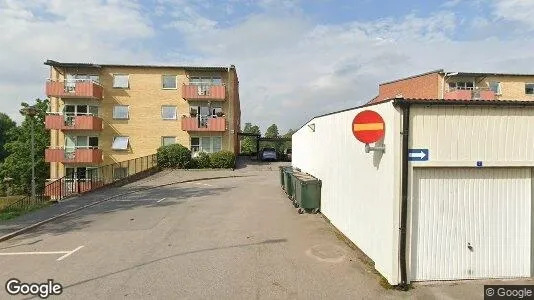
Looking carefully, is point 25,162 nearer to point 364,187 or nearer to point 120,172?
point 120,172

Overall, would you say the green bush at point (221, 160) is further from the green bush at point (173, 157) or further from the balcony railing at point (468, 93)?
the balcony railing at point (468, 93)

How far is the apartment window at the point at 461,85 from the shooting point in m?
34.5

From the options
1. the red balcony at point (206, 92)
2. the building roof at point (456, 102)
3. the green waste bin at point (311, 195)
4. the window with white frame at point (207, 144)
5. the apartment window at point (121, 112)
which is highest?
the red balcony at point (206, 92)

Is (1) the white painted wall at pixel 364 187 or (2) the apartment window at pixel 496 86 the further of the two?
(2) the apartment window at pixel 496 86

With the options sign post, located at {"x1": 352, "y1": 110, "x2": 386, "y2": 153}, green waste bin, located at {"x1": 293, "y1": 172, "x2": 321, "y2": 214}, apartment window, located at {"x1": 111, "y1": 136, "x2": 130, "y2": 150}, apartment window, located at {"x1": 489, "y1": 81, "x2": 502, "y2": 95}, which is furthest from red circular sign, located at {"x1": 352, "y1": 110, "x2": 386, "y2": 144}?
apartment window, located at {"x1": 489, "y1": 81, "x2": 502, "y2": 95}

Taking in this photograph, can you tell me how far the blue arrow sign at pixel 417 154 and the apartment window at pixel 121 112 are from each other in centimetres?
2969

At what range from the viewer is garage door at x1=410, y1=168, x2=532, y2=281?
6.60 meters

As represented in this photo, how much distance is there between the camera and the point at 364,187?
7.90 meters

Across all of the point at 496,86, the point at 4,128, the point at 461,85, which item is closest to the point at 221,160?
the point at 461,85

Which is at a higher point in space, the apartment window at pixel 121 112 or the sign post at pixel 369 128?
the apartment window at pixel 121 112

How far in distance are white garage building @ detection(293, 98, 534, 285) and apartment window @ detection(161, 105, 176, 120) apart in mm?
27524

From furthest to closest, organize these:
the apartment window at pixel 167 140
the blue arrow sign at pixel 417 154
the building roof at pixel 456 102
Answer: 1. the apartment window at pixel 167 140
2. the blue arrow sign at pixel 417 154
3. the building roof at pixel 456 102

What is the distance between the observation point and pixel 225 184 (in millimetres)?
21781

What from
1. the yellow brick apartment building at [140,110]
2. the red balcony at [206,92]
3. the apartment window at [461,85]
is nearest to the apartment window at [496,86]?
the apartment window at [461,85]
